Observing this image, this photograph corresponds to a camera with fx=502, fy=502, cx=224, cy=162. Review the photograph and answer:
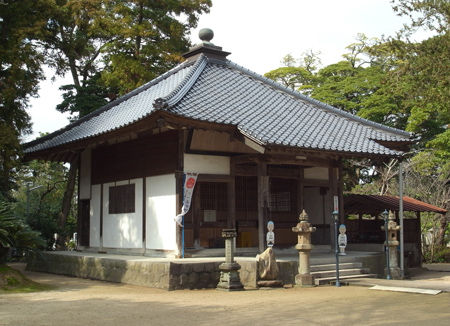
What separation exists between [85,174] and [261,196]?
770 cm

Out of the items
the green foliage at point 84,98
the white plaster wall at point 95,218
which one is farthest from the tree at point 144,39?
the white plaster wall at point 95,218

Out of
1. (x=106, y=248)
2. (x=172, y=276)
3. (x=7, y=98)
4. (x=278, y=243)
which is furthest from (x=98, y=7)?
(x=172, y=276)

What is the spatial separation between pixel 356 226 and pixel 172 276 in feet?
38.6

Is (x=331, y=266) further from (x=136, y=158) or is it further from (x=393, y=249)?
(x=136, y=158)

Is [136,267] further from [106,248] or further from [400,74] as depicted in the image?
[400,74]

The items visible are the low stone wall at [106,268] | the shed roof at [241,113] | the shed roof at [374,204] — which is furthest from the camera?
the shed roof at [374,204]

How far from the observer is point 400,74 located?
14.2 m

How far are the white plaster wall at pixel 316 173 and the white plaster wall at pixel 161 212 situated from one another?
4.74m

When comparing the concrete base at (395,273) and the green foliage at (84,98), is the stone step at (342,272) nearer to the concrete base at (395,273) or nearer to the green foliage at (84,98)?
the concrete base at (395,273)

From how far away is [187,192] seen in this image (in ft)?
44.5

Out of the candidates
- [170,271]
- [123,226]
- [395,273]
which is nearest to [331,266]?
[395,273]

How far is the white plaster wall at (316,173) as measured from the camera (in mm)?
16328

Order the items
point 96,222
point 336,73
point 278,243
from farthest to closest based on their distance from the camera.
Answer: point 336,73 < point 96,222 < point 278,243

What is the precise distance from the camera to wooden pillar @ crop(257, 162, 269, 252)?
13648mm
